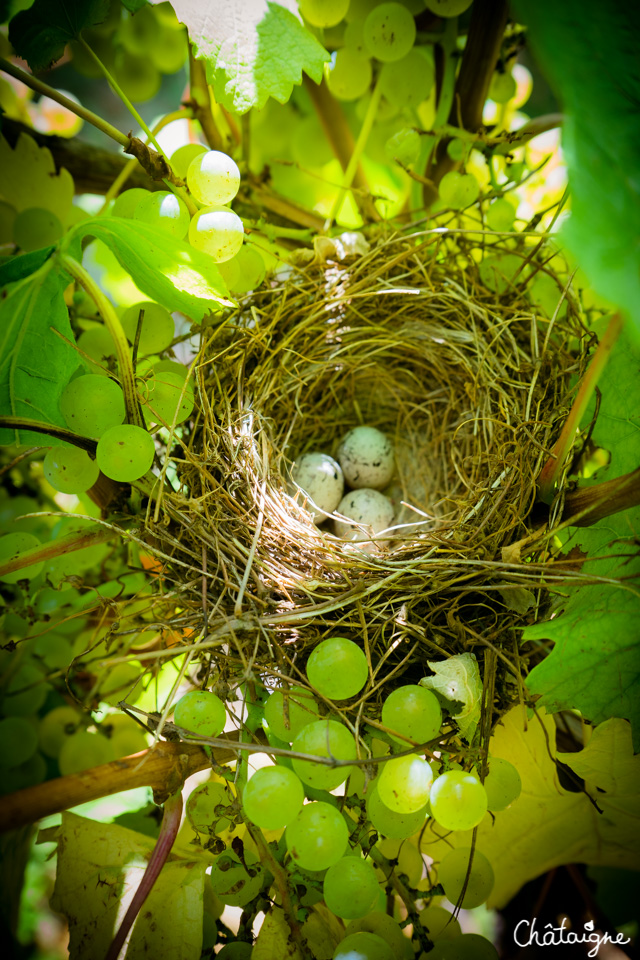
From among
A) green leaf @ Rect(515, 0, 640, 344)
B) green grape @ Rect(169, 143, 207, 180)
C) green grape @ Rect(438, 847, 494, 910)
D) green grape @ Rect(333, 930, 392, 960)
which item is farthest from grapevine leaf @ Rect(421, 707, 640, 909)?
green grape @ Rect(169, 143, 207, 180)

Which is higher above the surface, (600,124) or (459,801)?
(600,124)

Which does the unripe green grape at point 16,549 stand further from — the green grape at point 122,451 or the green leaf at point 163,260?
the green leaf at point 163,260

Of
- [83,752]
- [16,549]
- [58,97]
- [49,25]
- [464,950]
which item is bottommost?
[464,950]

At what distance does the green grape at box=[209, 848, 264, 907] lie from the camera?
63 centimetres

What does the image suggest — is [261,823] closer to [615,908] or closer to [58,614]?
[58,614]

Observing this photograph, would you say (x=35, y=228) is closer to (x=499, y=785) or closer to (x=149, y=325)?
(x=149, y=325)

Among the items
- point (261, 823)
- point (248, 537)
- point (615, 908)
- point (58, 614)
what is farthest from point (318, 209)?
point (615, 908)

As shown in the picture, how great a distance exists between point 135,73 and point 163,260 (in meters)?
0.64

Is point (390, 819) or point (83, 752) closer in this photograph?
point (390, 819)

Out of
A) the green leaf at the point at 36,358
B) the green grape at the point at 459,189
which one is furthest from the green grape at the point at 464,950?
the green grape at the point at 459,189

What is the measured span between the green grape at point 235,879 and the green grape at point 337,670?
197 millimetres

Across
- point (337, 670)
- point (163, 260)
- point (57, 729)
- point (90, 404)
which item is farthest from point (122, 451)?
point (57, 729)

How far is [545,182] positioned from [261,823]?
112 cm

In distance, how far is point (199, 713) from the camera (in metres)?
0.64
